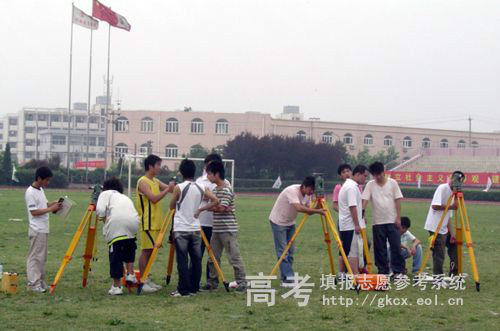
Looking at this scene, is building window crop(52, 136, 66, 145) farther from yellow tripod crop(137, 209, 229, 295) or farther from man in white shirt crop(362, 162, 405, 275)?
man in white shirt crop(362, 162, 405, 275)

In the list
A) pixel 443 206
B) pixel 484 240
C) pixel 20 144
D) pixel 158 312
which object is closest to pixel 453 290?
pixel 443 206

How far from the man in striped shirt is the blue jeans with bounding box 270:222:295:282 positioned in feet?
2.44

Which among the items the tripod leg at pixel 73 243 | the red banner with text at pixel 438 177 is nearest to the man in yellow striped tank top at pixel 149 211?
the tripod leg at pixel 73 243

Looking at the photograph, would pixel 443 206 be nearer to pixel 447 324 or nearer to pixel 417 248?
pixel 417 248

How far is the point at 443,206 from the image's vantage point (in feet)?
40.2

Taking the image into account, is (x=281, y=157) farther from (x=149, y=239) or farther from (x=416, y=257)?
(x=149, y=239)

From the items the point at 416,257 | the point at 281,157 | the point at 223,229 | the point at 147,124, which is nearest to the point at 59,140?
the point at 147,124

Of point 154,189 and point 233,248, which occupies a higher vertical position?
point 154,189

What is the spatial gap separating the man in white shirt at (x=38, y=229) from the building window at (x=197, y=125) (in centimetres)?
8609

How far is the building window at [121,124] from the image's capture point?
94.8 metres

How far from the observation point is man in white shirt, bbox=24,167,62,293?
35.3 feet

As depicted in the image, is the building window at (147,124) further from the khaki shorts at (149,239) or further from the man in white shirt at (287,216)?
the khaki shorts at (149,239)

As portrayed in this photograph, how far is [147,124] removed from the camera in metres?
95.5

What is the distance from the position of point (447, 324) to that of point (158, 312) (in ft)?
10.9
